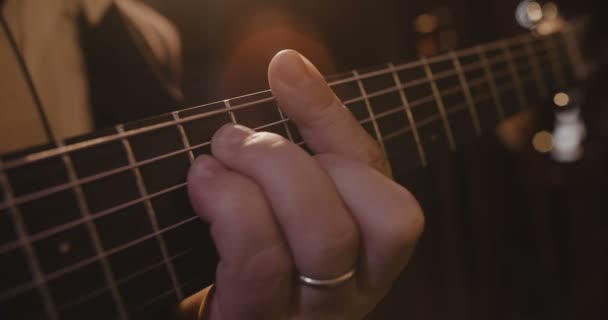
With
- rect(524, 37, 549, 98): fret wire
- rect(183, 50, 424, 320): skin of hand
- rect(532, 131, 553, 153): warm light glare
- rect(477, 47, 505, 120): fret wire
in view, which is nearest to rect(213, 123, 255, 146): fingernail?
rect(183, 50, 424, 320): skin of hand

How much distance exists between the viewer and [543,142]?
1247 millimetres

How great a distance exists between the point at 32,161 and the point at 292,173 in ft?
0.79

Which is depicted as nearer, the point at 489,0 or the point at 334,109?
the point at 334,109

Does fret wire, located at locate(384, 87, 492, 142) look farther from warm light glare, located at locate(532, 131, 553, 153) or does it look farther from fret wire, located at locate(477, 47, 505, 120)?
warm light glare, located at locate(532, 131, 553, 153)

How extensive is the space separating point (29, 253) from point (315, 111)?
0.33 m

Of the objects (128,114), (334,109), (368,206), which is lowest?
(368,206)

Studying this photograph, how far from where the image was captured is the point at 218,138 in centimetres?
39

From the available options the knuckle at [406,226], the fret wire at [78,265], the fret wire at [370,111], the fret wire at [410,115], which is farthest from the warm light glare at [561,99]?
the fret wire at [78,265]

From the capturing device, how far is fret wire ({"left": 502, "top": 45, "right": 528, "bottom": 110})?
90cm

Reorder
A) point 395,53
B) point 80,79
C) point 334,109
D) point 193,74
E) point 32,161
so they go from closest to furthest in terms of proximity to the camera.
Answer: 1. point 32,161
2. point 334,109
3. point 80,79
4. point 193,74
5. point 395,53

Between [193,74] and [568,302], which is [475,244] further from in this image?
[193,74]

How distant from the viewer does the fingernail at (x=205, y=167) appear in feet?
1.20

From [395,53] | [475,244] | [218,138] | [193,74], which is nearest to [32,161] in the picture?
[218,138]

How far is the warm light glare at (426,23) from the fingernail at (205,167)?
90 cm
